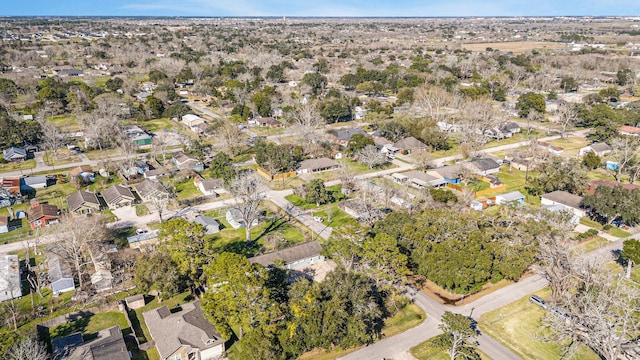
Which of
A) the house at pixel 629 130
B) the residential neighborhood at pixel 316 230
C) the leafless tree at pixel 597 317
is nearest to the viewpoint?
the leafless tree at pixel 597 317

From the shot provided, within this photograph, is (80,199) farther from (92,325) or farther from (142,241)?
(92,325)

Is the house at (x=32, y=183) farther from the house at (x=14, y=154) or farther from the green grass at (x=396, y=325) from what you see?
the green grass at (x=396, y=325)

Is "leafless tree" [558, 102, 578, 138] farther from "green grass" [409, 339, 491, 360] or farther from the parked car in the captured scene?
"green grass" [409, 339, 491, 360]

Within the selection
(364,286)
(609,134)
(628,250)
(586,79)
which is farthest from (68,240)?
(586,79)

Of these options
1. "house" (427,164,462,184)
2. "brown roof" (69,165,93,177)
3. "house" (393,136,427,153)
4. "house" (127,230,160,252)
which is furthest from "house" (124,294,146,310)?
"house" (393,136,427,153)

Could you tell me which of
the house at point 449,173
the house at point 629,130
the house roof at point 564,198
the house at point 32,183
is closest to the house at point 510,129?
the house at point 629,130

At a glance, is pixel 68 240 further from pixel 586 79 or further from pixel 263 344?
pixel 586 79

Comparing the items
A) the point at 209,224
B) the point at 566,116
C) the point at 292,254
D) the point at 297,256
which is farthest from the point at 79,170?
the point at 566,116
